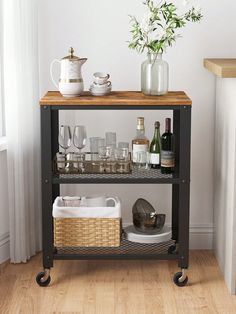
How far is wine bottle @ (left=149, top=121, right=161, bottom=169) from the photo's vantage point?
11.9 feet

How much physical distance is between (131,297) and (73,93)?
1.01 metres

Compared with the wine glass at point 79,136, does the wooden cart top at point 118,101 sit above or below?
above

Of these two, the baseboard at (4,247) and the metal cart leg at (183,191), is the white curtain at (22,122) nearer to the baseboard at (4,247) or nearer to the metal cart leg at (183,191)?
the baseboard at (4,247)

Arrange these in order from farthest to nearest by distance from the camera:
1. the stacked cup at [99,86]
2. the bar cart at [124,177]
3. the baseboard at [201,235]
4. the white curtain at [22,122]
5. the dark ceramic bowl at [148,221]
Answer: the baseboard at [201,235] → the dark ceramic bowl at [148,221] → the white curtain at [22,122] → the stacked cup at [99,86] → the bar cart at [124,177]

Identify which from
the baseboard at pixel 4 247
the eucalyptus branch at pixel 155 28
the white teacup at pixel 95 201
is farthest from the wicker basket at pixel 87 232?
the eucalyptus branch at pixel 155 28

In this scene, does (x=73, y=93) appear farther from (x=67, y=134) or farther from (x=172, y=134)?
(x=172, y=134)

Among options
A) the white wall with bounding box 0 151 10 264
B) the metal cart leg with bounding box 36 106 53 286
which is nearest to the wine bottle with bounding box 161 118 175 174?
the metal cart leg with bounding box 36 106 53 286

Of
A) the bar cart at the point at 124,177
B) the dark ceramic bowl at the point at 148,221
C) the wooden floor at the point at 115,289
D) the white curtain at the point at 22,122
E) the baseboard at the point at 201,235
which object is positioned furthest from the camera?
the baseboard at the point at 201,235

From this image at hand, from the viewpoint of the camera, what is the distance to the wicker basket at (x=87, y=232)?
3.59 meters

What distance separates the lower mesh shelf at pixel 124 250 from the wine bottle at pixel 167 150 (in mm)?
409

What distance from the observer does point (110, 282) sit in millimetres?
3662

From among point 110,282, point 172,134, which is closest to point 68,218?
point 110,282

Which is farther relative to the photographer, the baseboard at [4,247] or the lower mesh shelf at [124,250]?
the baseboard at [4,247]

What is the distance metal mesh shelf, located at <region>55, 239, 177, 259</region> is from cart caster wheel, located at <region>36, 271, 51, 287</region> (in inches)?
4.0
